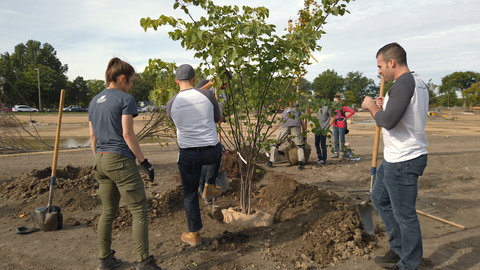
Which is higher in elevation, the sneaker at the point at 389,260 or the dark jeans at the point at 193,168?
the dark jeans at the point at 193,168

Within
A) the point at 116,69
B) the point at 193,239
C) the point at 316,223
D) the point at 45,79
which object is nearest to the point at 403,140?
the point at 316,223

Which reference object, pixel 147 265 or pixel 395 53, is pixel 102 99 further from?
pixel 395 53

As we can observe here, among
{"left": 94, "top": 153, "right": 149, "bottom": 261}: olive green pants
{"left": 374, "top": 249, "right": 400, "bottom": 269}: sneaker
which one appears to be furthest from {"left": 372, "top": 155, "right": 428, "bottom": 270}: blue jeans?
{"left": 94, "top": 153, "right": 149, "bottom": 261}: olive green pants

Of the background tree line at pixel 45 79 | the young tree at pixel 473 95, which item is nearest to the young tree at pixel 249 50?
the background tree line at pixel 45 79

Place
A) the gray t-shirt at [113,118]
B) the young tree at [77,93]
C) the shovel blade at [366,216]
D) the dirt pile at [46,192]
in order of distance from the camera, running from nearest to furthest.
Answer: the gray t-shirt at [113,118], the shovel blade at [366,216], the dirt pile at [46,192], the young tree at [77,93]

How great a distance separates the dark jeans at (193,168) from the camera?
334 cm

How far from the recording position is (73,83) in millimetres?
71188

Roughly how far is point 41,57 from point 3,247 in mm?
85792

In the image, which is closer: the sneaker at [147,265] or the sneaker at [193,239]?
the sneaker at [147,265]

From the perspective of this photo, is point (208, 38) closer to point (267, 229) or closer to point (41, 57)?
point (267, 229)

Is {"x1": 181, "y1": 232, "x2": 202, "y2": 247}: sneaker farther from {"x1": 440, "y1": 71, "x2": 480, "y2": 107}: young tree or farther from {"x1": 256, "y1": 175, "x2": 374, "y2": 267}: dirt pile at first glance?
{"x1": 440, "y1": 71, "x2": 480, "y2": 107}: young tree

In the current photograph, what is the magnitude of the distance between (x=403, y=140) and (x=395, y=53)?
723 millimetres

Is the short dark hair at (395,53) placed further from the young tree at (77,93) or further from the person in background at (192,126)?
the young tree at (77,93)

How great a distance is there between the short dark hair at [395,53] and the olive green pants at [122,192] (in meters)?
2.36
